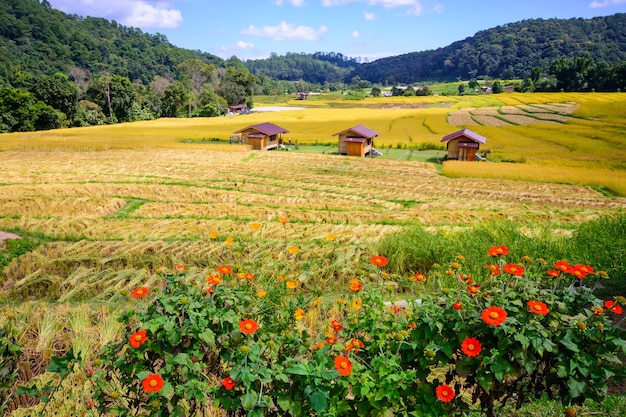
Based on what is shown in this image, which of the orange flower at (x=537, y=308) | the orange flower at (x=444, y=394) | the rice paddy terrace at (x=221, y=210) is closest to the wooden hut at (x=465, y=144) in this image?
the rice paddy terrace at (x=221, y=210)

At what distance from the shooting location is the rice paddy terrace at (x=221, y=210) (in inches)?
322

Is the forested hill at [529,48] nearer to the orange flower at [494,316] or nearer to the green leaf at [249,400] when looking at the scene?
the orange flower at [494,316]

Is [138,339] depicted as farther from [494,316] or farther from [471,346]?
[494,316]

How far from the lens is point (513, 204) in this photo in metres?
15.8

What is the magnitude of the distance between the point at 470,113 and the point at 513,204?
4241 centimetres

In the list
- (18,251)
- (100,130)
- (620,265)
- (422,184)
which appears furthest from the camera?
(100,130)

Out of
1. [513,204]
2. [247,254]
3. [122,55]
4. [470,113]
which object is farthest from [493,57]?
[247,254]

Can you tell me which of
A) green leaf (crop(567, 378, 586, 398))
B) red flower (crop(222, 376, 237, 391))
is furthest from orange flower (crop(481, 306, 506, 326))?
red flower (crop(222, 376, 237, 391))

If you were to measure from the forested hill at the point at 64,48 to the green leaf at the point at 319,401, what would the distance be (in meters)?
79.7

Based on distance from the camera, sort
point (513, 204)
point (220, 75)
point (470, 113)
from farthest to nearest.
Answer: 1. point (220, 75)
2. point (470, 113)
3. point (513, 204)

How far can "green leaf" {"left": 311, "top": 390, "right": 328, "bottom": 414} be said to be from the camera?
2.38 m

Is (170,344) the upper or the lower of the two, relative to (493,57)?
lower

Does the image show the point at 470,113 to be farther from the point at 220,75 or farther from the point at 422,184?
the point at 220,75

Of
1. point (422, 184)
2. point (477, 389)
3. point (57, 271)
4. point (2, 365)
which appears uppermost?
point (2, 365)
